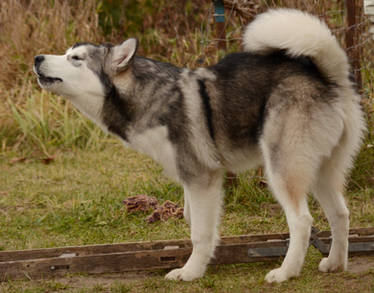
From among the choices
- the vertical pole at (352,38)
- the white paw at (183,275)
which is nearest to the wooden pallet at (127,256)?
the white paw at (183,275)

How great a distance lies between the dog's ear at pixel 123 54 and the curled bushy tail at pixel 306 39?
2.58ft

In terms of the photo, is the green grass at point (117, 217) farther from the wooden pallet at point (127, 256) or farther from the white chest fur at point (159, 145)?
the white chest fur at point (159, 145)

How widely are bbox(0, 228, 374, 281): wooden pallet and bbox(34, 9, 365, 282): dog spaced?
0.17m

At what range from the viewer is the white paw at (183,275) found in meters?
3.66

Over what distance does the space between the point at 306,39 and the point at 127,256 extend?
68.3 inches

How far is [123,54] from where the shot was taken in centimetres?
376

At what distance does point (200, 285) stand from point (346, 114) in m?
1.33

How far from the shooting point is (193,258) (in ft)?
12.1

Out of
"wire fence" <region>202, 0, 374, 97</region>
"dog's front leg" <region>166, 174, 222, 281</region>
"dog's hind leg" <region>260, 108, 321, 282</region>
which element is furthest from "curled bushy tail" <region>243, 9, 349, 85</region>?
"wire fence" <region>202, 0, 374, 97</region>

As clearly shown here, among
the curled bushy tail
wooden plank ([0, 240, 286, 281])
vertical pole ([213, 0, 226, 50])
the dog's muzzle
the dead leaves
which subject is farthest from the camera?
vertical pole ([213, 0, 226, 50])

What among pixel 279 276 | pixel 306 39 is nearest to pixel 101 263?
pixel 279 276

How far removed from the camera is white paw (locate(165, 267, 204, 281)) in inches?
144

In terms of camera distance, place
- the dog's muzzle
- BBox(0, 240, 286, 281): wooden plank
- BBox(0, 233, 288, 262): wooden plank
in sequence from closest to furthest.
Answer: the dog's muzzle → BBox(0, 240, 286, 281): wooden plank → BBox(0, 233, 288, 262): wooden plank

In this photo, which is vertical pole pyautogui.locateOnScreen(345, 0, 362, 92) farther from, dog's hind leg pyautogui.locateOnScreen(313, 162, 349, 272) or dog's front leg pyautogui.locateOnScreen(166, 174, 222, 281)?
dog's front leg pyautogui.locateOnScreen(166, 174, 222, 281)
